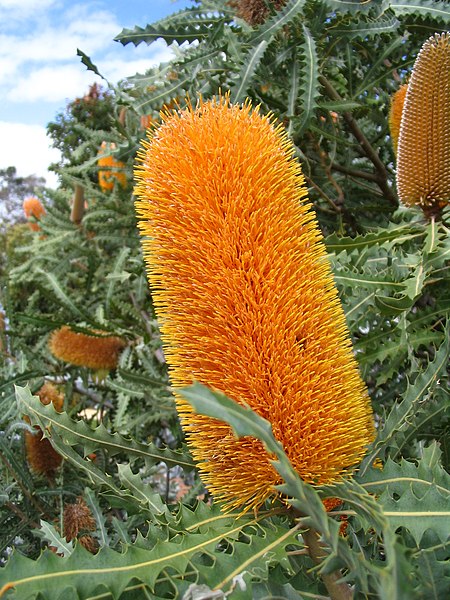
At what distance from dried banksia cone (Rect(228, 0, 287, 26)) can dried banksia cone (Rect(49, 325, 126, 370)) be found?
49.4 inches

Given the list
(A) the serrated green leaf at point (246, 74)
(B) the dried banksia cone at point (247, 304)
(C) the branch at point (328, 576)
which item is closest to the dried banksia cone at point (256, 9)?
(A) the serrated green leaf at point (246, 74)

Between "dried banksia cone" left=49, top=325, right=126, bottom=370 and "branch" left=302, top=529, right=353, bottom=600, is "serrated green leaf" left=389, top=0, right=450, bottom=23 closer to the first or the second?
"branch" left=302, top=529, right=353, bottom=600

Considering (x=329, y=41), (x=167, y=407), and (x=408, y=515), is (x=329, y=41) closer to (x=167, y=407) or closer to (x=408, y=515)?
(x=167, y=407)

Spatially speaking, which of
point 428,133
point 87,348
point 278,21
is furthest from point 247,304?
point 87,348

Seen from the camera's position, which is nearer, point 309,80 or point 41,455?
point 309,80

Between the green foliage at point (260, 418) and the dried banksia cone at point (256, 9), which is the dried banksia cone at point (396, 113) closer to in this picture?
the green foliage at point (260, 418)

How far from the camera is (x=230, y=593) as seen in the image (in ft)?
2.06

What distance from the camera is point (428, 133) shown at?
1353mm

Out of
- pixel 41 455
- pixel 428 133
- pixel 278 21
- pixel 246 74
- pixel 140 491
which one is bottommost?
pixel 41 455

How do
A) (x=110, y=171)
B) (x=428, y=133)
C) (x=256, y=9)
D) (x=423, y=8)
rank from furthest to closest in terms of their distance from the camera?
(x=110, y=171), (x=256, y=9), (x=423, y=8), (x=428, y=133)

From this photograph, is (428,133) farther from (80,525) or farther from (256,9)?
(80,525)

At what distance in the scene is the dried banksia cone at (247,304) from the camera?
822mm

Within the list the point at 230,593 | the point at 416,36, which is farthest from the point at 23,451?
the point at 416,36

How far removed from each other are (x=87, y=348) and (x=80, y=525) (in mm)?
868
